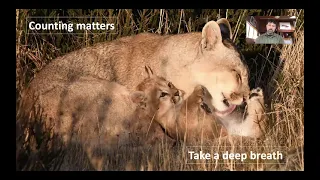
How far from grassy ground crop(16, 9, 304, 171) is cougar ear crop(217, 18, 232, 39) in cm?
85

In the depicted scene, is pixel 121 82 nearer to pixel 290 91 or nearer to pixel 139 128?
pixel 139 128

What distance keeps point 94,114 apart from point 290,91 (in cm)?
307

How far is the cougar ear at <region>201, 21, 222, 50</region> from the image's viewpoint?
9.41 meters

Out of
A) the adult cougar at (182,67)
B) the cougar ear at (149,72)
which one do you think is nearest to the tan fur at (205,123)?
the adult cougar at (182,67)

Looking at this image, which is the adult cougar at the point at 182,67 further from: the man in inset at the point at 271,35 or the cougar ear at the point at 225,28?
the man in inset at the point at 271,35

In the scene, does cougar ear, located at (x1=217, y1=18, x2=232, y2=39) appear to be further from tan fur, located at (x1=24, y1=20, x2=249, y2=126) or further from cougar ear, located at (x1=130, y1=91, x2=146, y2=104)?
cougar ear, located at (x1=130, y1=91, x2=146, y2=104)

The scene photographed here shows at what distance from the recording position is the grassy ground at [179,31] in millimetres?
8844

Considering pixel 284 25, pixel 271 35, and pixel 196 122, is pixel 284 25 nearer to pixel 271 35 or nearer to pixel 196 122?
pixel 271 35

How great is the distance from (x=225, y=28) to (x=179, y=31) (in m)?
1.55

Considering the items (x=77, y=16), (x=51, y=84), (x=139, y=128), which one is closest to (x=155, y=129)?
(x=139, y=128)

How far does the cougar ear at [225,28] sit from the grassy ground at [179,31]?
0.85 m

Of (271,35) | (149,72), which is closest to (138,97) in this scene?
(149,72)

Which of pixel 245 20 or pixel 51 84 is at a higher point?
pixel 245 20

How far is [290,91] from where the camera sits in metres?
10.6
